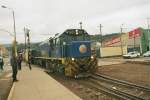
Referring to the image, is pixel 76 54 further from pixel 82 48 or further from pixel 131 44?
pixel 131 44

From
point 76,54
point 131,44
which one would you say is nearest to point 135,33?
point 131,44

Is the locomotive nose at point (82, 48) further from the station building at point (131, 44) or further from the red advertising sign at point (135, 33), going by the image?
the red advertising sign at point (135, 33)

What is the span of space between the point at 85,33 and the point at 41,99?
12686 millimetres

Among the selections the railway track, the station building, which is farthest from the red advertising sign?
the railway track

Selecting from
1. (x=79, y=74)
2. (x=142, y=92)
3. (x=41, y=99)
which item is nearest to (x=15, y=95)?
(x=41, y=99)

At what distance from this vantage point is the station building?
77.1 metres

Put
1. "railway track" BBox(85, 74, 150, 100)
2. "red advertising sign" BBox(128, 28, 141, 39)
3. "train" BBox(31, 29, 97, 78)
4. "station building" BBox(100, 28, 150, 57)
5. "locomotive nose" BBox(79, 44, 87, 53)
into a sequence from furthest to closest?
"station building" BBox(100, 28, 150, 57) < "red advertising sign" BBox(128, 28, 141, 39) < "locomotive nose" BBox(79, 44, 87, 53) < "train" BBox(31, 29, 97, 78) < "railway track" BBox(85, 74, 150, 100)

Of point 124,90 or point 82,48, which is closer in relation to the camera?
point 124,90

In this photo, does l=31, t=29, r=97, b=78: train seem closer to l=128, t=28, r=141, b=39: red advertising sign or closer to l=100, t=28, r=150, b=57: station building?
l=100, t=28, r=150, b=57: station building

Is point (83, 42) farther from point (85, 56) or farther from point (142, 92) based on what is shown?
point (142, 92)

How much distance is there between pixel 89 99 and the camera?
14.5m

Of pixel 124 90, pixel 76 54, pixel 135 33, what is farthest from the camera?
pixel 135 33

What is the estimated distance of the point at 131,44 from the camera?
3275 inches

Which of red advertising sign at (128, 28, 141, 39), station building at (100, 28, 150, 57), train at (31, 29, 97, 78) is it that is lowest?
train at (31, 29, 97, 78)
